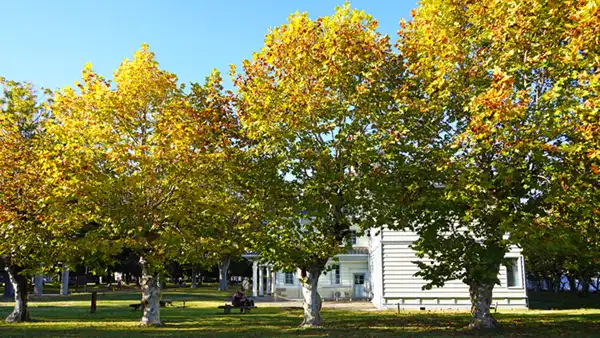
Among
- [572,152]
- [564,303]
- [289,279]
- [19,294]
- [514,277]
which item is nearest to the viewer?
[572,152]

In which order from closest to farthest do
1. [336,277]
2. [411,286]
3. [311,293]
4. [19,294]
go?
[311,293] < [19,294] < [411,286] < [336,277]

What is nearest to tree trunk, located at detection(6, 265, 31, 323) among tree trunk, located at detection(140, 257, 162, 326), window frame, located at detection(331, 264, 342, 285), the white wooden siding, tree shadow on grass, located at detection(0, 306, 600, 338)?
tree shadow on grass, located at detection(0, 306, 600, 338)

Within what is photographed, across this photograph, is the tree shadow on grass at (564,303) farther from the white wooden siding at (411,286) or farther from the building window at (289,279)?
the building window at (289,279)

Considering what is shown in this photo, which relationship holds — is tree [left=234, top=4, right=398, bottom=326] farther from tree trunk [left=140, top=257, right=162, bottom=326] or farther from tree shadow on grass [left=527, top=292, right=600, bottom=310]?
tree shadow on grass [left=527, top=292, right=600, bottom=310]

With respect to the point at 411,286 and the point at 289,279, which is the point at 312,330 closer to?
the point at 411,286

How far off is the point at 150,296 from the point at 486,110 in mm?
14429

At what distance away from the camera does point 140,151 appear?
58.1 ft

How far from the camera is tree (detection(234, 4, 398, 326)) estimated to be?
672 inches

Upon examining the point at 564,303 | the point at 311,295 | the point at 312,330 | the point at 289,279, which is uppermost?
the point at 311,295

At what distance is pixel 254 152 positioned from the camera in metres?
18.2

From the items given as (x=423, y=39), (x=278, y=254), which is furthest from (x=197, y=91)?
(x=423, y=39)

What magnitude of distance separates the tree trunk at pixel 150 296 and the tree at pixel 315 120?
17.2ft

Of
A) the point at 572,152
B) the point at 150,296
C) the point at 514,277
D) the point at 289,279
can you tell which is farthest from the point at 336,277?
the point at 572,152

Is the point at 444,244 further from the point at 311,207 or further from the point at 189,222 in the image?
the point at 189,222
